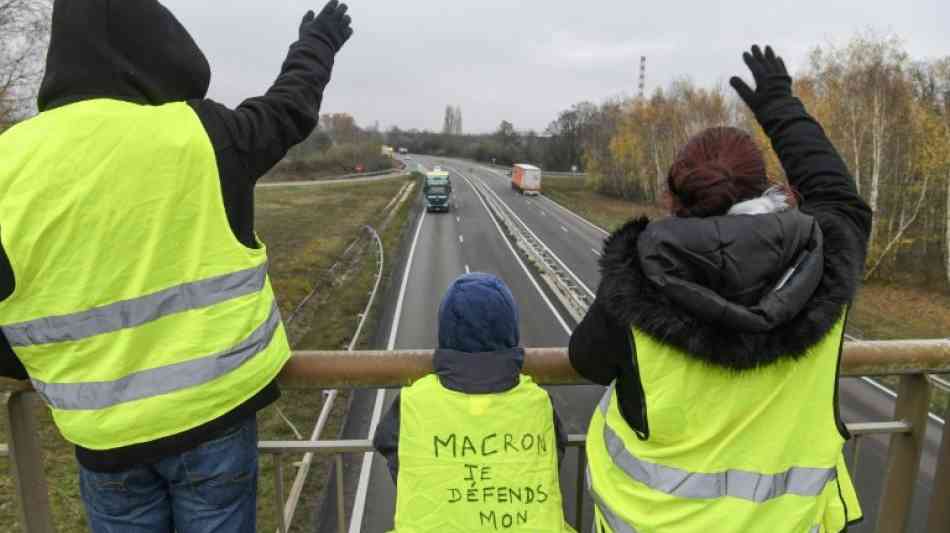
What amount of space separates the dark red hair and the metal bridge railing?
3.06 feet

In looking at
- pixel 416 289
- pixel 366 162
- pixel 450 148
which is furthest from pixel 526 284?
pixel 450 148

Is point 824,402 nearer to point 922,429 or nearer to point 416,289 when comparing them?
point 922,429

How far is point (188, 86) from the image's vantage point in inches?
75.3

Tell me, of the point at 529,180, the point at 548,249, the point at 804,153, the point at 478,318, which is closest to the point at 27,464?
the point at 478,318

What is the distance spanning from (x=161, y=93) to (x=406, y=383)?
132 cm

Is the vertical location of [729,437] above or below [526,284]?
above

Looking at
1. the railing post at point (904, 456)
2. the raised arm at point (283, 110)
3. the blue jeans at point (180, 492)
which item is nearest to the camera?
the raised arm at point (283, 110)

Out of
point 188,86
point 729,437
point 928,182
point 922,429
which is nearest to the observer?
point 729,437

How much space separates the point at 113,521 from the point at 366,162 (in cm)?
9332

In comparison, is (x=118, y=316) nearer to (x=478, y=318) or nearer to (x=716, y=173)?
(x=478, y=318)

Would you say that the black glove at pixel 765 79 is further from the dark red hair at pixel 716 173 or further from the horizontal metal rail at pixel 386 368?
the horizontal metal rail at pixel 386 368

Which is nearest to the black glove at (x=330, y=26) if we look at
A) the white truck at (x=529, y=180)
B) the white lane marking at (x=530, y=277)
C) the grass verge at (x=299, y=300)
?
the grass verge at (x=299, y=300)

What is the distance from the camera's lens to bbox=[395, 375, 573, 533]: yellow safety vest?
2057 millimetres

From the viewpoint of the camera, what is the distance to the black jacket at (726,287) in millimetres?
1594
